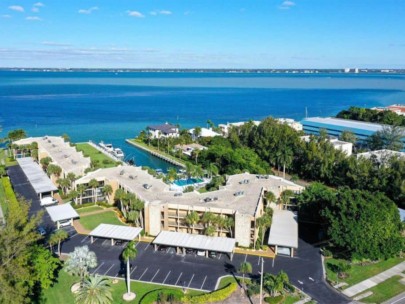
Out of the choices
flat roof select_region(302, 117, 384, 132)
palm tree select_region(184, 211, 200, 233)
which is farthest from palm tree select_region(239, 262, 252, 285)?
flat roof select_region(302, 117, 384, 132)

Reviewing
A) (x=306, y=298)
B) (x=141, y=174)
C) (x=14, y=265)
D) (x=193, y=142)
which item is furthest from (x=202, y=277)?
(x=193, y=142)

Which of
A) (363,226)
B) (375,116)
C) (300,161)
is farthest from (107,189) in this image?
(375,116)

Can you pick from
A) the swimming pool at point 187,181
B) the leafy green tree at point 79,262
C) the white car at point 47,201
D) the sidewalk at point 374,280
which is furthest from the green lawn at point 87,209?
the sidewalk at point 374,280

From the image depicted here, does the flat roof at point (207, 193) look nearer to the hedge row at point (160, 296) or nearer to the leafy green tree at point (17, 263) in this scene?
the hedge row at point (160, 296)

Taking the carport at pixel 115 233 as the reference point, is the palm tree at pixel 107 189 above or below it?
above

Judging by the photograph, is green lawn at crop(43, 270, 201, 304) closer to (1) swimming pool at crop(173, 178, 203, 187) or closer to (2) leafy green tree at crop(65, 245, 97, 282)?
(2) leafy green tree at crop(65, 245, 97, 282)

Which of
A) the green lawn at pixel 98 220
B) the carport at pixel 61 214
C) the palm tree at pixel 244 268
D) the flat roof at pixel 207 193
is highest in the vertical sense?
the flat roof at pixel 207 193
